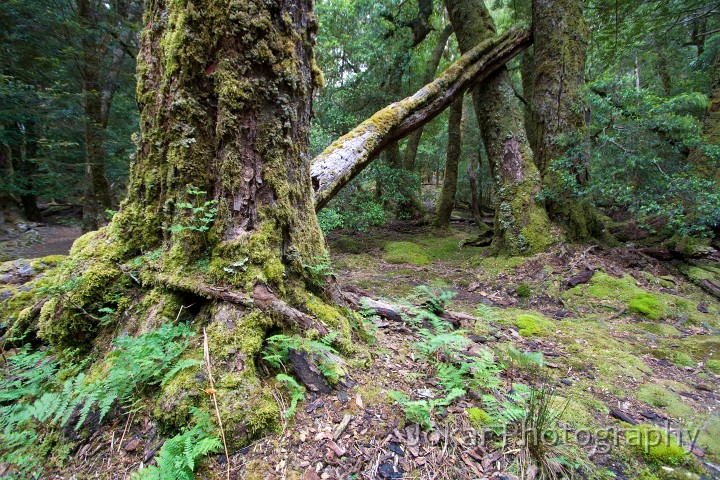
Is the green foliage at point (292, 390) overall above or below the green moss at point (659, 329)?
above

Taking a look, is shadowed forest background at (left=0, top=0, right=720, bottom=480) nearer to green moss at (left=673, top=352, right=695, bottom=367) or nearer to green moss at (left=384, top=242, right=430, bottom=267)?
green moss at (left=673, top=352, right=695, bottom=367)

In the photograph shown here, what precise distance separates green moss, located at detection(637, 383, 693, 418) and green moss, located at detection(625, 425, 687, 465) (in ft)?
1.83

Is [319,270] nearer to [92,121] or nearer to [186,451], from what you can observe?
[186,451]

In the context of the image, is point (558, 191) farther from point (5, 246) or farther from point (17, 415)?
point (5, 246)

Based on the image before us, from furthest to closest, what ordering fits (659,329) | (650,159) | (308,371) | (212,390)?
(650,159), (659,329), (308,371), (212,390)

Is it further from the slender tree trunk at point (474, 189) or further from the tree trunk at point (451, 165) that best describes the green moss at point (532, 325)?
the slender tree trunk at point (474, 189)

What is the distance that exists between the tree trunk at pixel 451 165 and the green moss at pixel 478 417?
345 inches

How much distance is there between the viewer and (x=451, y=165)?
993cm

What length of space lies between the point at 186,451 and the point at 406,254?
6887 mm

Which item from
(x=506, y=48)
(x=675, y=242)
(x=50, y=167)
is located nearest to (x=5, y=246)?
(x=50, y=167)

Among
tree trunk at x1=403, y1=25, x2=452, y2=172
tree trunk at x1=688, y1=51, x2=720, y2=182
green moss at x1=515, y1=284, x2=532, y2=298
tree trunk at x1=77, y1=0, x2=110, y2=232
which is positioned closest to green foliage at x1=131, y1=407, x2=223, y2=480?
green moss at x1=515, y1=284, x2=532, y2=298

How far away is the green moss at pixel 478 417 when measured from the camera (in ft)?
6.08

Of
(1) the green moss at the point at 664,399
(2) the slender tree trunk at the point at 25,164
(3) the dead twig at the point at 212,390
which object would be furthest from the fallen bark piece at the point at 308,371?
(2) the slender tree trunk at the point at 25,164

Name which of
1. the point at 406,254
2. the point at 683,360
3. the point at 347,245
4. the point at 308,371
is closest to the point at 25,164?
the point at 347,245
